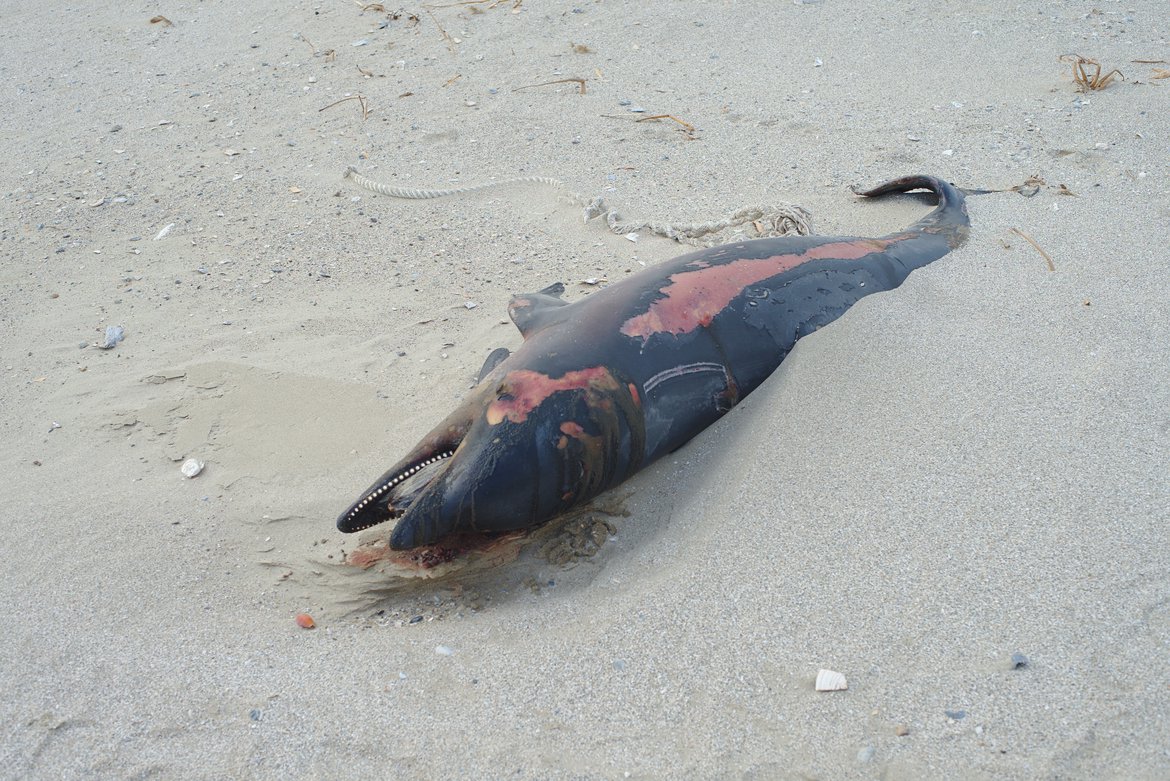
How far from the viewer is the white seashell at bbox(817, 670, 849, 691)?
2.27 m

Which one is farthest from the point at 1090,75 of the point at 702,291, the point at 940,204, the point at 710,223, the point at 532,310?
the point at 532,310

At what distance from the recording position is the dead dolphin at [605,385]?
2.69 metres

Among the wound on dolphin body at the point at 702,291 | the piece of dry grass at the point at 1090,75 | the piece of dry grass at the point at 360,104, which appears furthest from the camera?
the piece of dry grass at the point at 360,104

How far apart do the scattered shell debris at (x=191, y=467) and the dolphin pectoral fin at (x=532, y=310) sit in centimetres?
124

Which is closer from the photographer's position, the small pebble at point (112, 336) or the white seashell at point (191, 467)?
the white seashell at point (191, 467)

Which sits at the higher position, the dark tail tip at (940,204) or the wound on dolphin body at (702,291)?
the wound on dolphin body at (702,291)

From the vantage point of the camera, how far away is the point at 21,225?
16.0 ft

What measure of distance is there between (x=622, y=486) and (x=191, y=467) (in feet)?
5.07

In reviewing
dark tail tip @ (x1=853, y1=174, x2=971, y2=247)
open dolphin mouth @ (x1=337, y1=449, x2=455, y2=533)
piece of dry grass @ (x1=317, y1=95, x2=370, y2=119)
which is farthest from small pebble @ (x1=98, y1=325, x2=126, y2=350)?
dark tail tip @ (x1=853, y1=174, x2=971, y2=247)

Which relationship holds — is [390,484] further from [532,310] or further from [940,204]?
[940,204]

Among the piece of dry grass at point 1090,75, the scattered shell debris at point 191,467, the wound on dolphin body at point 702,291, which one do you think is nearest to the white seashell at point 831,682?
the wound on dolphin body at point 702,291

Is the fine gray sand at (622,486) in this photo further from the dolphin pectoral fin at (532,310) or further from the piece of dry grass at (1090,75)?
the dolphin pectoral fin at (532,310)

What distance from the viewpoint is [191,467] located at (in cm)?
326

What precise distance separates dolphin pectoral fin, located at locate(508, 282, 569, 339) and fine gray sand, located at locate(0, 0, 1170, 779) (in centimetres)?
42
